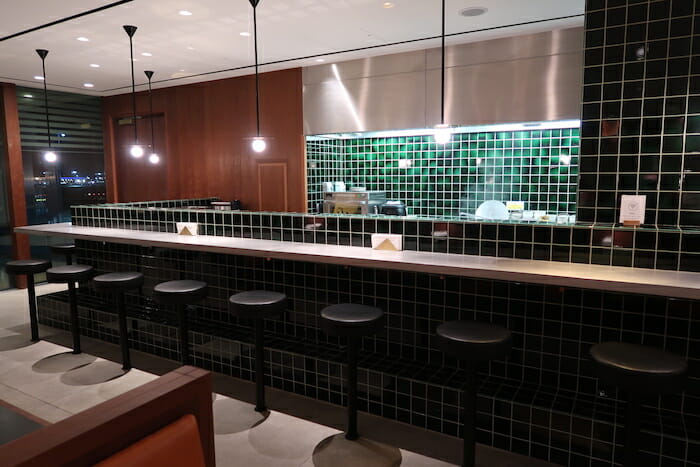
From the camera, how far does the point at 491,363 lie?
10.4 ft

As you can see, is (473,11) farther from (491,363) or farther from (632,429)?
(632,429)

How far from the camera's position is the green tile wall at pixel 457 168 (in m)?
5.84

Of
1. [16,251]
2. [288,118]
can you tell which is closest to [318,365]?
[288,118]

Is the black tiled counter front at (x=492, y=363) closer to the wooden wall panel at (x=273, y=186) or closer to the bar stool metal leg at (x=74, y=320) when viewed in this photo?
the bar stool metal leg at (x=74, y=320)

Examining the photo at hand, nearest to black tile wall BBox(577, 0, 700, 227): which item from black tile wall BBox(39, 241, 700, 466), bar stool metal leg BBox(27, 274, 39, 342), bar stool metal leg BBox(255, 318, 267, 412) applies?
black tile wall BBox(39, 241, 700, 466)

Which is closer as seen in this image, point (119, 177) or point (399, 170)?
point (399, 170)

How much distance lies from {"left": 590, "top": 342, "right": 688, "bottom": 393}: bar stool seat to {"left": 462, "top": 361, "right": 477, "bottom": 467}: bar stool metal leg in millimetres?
595

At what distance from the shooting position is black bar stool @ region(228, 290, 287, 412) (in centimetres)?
314

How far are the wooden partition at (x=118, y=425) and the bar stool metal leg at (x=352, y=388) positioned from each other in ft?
4.92

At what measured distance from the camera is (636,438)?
212 centimetres

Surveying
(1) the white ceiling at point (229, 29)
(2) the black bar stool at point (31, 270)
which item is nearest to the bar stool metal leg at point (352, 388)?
(1) the white ceiling at point (229, 29)

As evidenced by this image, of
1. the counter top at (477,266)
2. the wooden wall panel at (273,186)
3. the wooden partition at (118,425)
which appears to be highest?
the wooden wall panel at (273,186)

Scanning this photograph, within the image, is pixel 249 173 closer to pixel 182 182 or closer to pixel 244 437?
pixel 182 182

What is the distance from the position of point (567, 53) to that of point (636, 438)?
4.16 m
